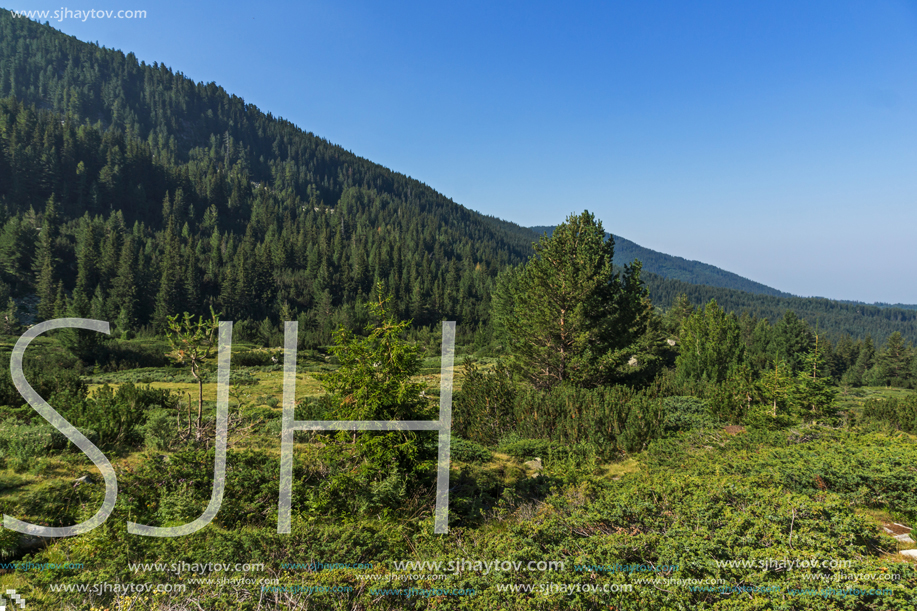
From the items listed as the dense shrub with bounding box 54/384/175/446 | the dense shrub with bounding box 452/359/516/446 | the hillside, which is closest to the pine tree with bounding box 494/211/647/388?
the dense shrub with bounding box 452/359/516/446

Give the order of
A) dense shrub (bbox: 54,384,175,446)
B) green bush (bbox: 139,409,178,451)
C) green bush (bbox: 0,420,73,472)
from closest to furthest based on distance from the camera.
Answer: green bush (bbox: 0,420,73,472) < green bush (bbox: 139,409,178,451) < dense shrub (bbox: 54,384,175,446)

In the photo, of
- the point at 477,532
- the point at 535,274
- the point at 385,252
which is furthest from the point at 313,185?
the point at 477,532

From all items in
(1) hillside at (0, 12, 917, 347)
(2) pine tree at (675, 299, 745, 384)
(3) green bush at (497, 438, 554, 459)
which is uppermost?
(1) hillside at (0, 12, 917, 347)

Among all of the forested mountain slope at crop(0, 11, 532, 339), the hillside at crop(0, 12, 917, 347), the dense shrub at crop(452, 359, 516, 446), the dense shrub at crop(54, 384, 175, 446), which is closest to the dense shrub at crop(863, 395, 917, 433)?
the dense shrub at crop(452, 359, 516, 446)

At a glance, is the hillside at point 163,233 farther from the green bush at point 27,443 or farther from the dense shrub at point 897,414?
the dense shrub at point 897,414

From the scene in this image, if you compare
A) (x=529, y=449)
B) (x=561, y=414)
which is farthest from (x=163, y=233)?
(x=529, y=449)

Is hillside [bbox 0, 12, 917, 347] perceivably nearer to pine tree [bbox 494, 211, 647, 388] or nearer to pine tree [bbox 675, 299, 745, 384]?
pine tree [bbox 494, 211, 647, 388]

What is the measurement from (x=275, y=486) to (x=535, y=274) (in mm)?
15620

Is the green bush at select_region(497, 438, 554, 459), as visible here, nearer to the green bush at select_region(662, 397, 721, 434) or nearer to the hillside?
the green bush at select_region(662, 397, 721, 434)

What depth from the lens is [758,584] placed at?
173 inches

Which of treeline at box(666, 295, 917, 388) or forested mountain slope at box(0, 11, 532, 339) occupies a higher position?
forested mountain slope at box(0, 11, 532, 339)

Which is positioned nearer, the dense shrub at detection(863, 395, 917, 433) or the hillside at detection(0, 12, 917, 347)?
the dense shrub at detection(863, 395, 917, 433)

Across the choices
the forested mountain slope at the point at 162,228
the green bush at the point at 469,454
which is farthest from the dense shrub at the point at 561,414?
the forested mountain slope at the point at 162,228

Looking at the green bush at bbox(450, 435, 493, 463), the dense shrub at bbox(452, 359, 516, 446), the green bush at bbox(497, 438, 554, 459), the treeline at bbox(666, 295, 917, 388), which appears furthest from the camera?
the treeline at bbox(666, 295, 917, 388)
